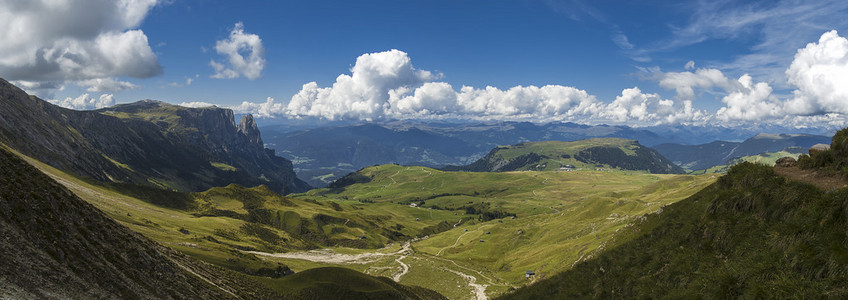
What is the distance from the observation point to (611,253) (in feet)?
134

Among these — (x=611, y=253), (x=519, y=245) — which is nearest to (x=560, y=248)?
(x=519, y=245)

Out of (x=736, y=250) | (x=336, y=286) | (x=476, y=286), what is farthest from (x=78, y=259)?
(x=476, y=286)

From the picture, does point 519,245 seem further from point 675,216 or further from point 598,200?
point 675,216

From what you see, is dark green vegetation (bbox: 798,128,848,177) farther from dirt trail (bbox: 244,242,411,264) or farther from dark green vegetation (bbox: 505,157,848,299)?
dirt trail (bbox: 244,242,411,264)

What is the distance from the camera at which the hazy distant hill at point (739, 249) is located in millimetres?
19594

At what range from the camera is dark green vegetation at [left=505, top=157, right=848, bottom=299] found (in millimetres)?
19547

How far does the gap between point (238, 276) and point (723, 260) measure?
76344mm

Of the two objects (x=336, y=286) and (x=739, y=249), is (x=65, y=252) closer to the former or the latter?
(x=336, y=286)

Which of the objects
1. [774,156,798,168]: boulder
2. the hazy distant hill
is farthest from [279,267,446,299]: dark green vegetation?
[774,156,798,168]: boulder

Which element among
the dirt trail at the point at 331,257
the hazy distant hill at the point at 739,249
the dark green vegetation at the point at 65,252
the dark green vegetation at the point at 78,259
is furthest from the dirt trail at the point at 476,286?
the dark green vegetation at the point at 65,252

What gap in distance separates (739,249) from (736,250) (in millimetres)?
259

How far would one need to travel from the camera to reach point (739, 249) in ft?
87.4

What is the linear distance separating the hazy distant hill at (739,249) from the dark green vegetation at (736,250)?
5 cm

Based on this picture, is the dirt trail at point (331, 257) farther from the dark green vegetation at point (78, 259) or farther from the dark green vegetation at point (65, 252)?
the dark green vegetation at point (65, 252)
